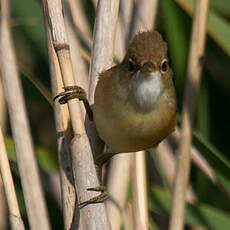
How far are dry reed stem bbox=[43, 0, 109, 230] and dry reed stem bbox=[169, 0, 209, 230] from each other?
1.33ft

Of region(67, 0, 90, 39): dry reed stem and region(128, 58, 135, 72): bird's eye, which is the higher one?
region(67, 0, 90, 39): dry reed stem

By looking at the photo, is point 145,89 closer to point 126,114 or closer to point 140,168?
point 126,114

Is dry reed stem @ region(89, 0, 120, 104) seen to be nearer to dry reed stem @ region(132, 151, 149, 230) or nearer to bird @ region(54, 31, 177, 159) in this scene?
bird @ region(54, 31, 177, 159)

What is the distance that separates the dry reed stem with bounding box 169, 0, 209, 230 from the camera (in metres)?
1.76

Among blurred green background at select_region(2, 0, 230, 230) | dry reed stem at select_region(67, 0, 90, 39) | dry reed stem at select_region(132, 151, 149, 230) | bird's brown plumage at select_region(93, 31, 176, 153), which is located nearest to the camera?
bird's brown plumage at select_region(93, 31, 176, 153)

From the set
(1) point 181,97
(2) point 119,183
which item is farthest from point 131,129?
(1) point 181,97

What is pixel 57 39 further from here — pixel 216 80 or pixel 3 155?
pixel 216 80

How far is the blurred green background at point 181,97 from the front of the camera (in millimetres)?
1958

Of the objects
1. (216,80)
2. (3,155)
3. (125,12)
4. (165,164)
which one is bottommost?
(165,164)

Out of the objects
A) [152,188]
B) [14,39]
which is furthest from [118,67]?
[14,39]

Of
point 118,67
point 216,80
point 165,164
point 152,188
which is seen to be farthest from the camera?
point 216,80

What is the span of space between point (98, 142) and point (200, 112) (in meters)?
0.81

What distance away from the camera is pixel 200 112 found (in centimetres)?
241

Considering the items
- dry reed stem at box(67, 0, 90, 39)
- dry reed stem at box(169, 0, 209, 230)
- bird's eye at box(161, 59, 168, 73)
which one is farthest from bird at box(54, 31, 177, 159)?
dry reed stem at box(67, 0, 90, 39)
